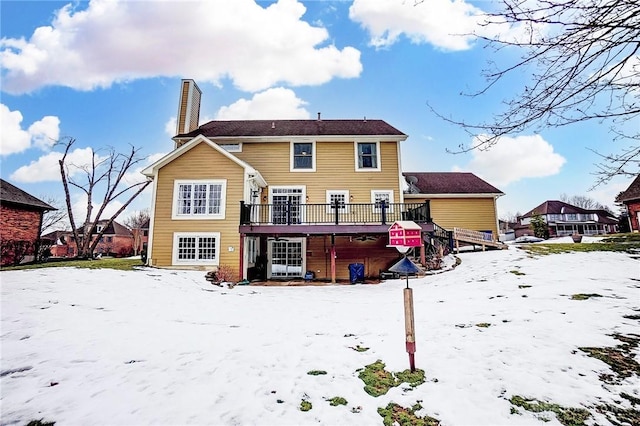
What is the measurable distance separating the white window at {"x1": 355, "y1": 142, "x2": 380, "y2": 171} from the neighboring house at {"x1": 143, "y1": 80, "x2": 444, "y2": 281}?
2.1 inches

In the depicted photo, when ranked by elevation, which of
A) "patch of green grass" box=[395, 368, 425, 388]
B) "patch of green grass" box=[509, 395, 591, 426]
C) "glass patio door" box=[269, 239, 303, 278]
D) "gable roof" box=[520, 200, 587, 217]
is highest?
"gable roof" box=[520, 200, 587, 217]

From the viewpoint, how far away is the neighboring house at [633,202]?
2169cm

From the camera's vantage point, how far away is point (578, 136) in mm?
3652

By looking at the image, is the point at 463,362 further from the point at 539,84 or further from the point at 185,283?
the point at 185,283

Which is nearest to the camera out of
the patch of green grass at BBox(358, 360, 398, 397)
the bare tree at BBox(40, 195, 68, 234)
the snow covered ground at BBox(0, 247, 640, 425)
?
the snow covered ground at BBox(0, 247, 640, 425)

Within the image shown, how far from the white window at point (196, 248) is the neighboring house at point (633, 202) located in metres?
28.8

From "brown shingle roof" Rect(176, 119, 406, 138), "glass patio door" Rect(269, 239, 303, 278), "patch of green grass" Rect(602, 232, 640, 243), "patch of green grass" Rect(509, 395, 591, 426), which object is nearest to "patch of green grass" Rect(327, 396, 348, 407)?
"patch of green grass" Rect(509, 395, 591, 426)

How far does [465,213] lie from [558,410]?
19.2m

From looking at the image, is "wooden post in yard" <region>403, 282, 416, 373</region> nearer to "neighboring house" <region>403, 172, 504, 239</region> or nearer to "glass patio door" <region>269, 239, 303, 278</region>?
"glass patio door" <region>269, 239, 303, 278</region>

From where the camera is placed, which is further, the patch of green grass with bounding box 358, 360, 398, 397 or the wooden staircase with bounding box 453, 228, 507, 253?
the wooden staircase with bounding box 453, 228, 507, 253

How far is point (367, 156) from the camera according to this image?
51.9 feet

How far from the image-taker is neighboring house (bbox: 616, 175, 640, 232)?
2169cm

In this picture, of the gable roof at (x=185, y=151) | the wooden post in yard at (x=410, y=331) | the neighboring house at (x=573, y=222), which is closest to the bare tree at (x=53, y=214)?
the gable roof at (x=185, y=151)

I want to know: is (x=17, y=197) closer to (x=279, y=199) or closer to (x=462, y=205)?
(x=279, y=199)
